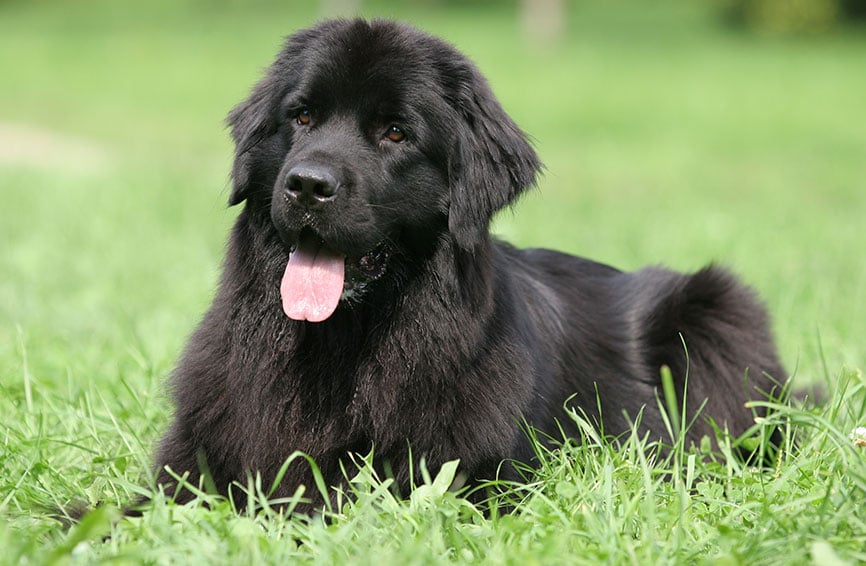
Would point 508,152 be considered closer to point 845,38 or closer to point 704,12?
point 845,38

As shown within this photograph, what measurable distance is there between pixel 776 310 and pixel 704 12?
126ft

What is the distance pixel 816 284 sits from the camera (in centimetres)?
786

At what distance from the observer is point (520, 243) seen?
9.29 m

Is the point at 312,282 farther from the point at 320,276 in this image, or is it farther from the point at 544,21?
the point at 544,21

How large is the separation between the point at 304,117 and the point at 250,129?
24 cm

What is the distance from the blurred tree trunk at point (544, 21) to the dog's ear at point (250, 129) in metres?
31.6

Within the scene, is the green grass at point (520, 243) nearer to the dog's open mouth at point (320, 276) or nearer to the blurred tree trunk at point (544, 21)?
the dog's open mouth at point (320, 276)

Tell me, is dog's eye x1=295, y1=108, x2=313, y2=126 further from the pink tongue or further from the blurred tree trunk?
the blurred tree trunk

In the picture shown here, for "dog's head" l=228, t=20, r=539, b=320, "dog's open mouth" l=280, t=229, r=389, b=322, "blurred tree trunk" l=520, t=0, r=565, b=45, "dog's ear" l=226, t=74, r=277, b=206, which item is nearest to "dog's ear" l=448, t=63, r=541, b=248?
"dog's head" l=228, t=20, r=539, b=320

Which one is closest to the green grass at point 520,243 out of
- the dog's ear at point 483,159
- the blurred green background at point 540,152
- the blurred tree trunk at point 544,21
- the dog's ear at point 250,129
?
the blurred green background at point 540,152

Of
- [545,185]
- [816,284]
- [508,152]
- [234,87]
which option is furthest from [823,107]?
[508,152]

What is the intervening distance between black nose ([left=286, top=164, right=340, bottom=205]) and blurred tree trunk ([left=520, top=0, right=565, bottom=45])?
32168 mm

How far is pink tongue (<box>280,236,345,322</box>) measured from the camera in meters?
3.58

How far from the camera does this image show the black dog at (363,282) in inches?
144
